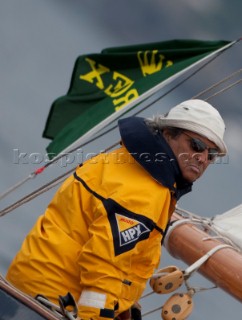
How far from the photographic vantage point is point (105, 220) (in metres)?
3.88

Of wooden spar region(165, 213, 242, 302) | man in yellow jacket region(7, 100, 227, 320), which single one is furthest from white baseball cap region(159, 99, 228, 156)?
wooden spar region(165, 213, 242, 302)

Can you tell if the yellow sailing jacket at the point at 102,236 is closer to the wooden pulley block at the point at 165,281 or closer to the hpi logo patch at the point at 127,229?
the hpi logo patch at the point at 127,229

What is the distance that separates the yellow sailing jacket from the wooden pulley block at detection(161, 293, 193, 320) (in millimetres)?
727

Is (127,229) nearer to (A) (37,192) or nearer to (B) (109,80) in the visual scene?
(A) (37,192)

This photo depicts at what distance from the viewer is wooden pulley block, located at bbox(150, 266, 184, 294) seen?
5.03 metres

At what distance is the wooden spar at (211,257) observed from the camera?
8.52 meters

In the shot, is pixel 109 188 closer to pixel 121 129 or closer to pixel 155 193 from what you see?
pixel 155 193

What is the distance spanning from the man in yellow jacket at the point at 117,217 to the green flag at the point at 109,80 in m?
2.83

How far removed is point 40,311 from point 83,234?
57 centimetres

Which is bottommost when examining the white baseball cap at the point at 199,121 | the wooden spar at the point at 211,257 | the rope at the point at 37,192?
the wooden spar at the point at 211,257

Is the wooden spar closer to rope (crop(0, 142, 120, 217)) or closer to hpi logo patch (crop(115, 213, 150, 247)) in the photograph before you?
rope (crop(0, 142, 120, 217))

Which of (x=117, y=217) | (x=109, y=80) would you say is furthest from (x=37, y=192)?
(x=117, y=217)

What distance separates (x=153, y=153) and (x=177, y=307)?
1.37 meters

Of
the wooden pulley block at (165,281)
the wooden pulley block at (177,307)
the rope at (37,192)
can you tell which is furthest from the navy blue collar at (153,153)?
the rope at (37,192)
